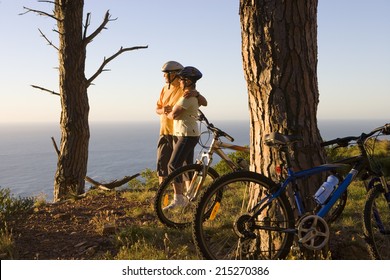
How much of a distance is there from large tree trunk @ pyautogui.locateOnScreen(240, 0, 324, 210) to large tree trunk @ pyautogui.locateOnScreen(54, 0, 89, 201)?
657cm

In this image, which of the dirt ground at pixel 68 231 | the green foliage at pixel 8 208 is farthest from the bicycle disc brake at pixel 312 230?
the green foliage at pixel 8 208

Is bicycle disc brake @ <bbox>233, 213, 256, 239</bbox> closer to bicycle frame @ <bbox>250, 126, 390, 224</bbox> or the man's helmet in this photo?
bicycle frame @ <bbox>250, 126, 390, 224</bbox>

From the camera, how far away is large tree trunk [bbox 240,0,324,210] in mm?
4883

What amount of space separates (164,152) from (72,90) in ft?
13.3

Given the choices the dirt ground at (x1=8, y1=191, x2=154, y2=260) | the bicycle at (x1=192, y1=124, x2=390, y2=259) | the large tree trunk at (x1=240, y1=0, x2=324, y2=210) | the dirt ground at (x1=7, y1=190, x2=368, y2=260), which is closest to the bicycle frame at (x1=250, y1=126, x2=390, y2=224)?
the bicycle at (x1=192, y1=124, x2=390, y2=259)

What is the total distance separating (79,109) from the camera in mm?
10703

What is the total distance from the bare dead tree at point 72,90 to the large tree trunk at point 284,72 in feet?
21.6

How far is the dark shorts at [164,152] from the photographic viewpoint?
7.73 meters

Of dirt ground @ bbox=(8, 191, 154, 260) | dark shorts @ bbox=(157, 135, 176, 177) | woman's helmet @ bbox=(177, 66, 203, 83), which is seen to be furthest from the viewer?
dark shorts @ bbox=(157, 135, 176, 177)

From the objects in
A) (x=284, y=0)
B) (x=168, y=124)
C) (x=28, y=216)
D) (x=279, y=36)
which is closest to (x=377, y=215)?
(x=279, y=36)

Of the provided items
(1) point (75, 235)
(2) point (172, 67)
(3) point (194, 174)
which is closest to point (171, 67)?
(2) point (172, 67)

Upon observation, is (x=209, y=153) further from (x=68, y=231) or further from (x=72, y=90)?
(x=72, y=90)

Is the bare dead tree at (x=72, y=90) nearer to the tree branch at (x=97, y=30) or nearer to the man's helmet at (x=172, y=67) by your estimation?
the tree branch at (x=97, y=30)
